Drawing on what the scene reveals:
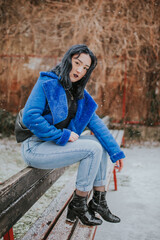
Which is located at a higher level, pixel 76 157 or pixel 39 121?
pixel 39 121

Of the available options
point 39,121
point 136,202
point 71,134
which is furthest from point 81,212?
point 136,202

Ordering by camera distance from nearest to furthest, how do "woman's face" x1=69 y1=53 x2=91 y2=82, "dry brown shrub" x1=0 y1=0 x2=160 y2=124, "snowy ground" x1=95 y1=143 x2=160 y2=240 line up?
"woman's face" x1=69 y1=53 x2=91 y2=82 < "snowy ground" x1=95 y1=143 x2=160 y2=240 < "dry brown shrub" x1=0 y1=0 x2=160 y2=124

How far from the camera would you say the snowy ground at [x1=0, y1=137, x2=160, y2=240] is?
8.09ft

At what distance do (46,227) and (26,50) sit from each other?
19.3ft

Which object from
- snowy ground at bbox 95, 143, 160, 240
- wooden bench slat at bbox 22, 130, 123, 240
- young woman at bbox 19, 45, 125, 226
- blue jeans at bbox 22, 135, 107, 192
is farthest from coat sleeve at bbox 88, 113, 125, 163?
snowy ground at bbox 95, 143, 160, 240

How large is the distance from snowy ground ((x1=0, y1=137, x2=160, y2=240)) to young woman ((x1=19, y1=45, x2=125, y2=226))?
2.36ft

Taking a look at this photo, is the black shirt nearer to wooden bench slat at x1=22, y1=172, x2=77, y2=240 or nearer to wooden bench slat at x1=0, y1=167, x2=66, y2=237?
wooden bench slat at x1=0, y1=167, x2=66, y2=237

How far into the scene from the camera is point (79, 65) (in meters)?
1.98

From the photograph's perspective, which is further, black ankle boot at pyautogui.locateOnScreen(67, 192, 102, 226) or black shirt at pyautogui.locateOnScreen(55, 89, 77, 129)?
black shirt at pyautogui.locateOnScreen(55, 89, 77, 129)

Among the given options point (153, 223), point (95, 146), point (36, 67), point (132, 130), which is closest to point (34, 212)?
point (153, 223)

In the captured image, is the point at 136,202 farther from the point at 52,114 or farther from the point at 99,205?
the point at 52,114

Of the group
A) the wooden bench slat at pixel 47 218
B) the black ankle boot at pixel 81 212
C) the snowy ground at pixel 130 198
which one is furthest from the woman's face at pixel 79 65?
the snowy ground at pixel 130 198

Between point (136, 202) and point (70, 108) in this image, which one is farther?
point (136, 202)

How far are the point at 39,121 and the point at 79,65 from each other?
1.93ft
